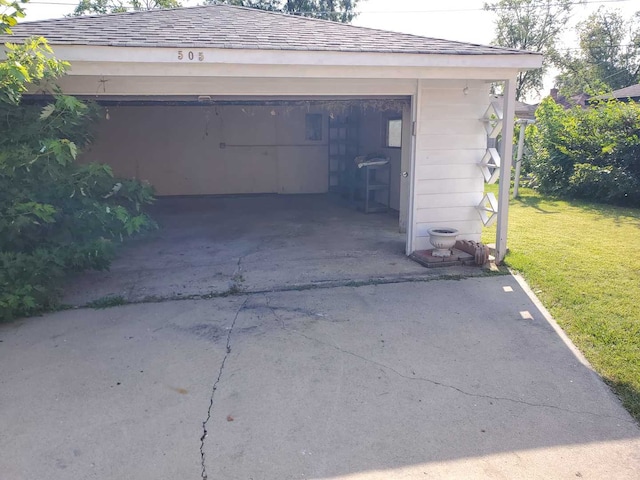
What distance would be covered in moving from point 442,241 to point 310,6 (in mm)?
23351

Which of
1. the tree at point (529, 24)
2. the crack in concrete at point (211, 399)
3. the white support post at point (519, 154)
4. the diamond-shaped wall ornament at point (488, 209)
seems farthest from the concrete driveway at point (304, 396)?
the tree at point (529, 24)

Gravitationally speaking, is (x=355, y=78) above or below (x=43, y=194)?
above

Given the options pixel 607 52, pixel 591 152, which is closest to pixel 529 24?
pixel 607 52

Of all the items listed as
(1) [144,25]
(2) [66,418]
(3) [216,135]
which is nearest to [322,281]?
(2) [66,418]

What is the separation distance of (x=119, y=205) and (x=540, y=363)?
4524 millimetres

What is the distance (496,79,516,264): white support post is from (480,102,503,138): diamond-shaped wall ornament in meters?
0.33

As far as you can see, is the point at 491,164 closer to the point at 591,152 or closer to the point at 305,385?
the point at 305,385

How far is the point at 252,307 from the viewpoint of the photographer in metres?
4.95

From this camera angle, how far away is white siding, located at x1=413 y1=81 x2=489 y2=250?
6473 mm

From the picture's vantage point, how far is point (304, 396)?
11.0 feet

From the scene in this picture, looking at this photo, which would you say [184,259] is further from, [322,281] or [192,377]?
[192,377]

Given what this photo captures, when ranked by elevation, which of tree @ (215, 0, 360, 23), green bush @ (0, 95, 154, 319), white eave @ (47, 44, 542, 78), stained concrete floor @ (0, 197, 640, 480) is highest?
tree @ (215, 0, 360, 23)

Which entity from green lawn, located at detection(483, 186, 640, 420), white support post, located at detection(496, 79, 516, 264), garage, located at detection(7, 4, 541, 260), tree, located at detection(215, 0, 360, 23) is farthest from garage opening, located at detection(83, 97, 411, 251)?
tree, located at detection(215, 0, 360, 23)

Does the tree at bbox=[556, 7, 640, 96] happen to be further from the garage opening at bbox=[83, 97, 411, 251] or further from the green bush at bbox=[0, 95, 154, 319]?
the green bush at bbox=[0, 95, 154, 319]
